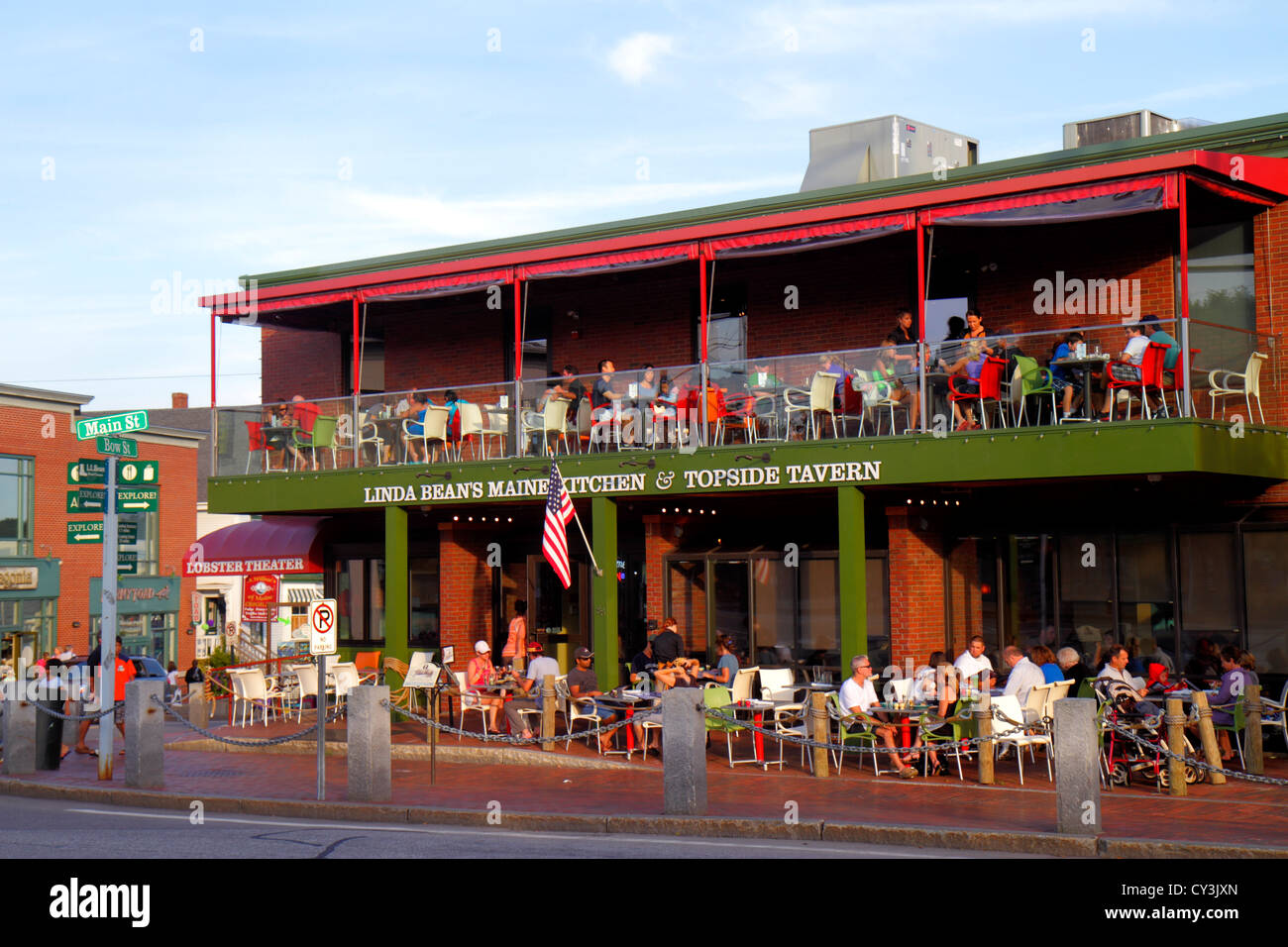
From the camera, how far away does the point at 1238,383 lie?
1720cm

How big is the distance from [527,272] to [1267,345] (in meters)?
10.4

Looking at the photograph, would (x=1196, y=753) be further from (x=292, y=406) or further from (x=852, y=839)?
(x=292, y=406)

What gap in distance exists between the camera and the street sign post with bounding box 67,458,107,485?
16828 mm

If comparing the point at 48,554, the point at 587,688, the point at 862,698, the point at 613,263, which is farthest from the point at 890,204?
the point at 48,554

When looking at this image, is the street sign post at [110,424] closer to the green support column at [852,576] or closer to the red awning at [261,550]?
the green support column at [852,576]

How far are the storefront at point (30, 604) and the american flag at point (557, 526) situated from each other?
28.5m

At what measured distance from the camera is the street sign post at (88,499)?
54.7ft

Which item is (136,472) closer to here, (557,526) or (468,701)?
(557,526)

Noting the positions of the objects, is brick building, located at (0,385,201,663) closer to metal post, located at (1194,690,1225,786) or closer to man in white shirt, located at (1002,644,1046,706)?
man in white shirt, located at (1002,644,1046,706)

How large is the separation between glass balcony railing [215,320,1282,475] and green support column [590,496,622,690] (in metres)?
1.31

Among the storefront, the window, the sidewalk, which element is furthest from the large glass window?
the window

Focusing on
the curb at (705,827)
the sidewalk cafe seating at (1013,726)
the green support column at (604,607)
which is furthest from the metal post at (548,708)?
the sidewalk cafe seating at (1013,726)

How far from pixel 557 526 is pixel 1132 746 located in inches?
304

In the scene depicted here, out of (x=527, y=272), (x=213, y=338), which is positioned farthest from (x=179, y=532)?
(x=527, y=272)
